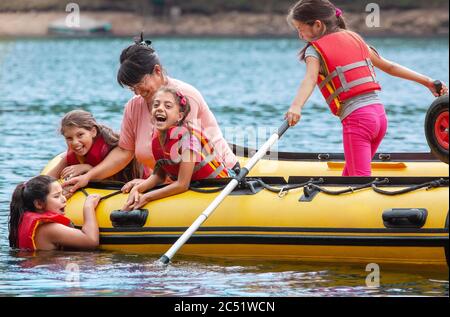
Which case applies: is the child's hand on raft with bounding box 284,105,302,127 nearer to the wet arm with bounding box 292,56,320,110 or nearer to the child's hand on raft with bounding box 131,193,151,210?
the wet arm with bounding box 292,56,320,110

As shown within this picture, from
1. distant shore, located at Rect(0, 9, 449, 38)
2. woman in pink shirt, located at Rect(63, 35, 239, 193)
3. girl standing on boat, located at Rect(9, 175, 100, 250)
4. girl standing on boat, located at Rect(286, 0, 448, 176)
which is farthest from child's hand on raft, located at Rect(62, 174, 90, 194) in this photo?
distant shore, located at Rect(0, 9, 449, 38)

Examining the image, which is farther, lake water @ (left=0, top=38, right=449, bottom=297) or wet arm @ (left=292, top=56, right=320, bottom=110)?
wet arm @ (left=292, top=56, right=320, bottom=110)

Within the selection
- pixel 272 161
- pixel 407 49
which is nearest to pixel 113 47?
pixel 407 49

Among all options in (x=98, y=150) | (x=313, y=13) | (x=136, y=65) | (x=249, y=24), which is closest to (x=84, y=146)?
(x=98, y=150)

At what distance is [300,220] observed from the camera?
288 inches

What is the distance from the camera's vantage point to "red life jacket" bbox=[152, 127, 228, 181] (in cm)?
753

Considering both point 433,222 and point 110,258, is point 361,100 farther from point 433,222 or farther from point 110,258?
point 110,258

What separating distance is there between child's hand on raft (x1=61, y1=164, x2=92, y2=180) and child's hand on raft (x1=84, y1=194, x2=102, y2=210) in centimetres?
32

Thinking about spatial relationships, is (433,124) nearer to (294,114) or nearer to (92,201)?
(294,114)

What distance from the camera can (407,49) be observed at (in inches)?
1679

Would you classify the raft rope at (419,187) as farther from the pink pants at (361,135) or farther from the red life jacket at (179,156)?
the red life jacket at (179,156)

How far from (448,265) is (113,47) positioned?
136 feet
